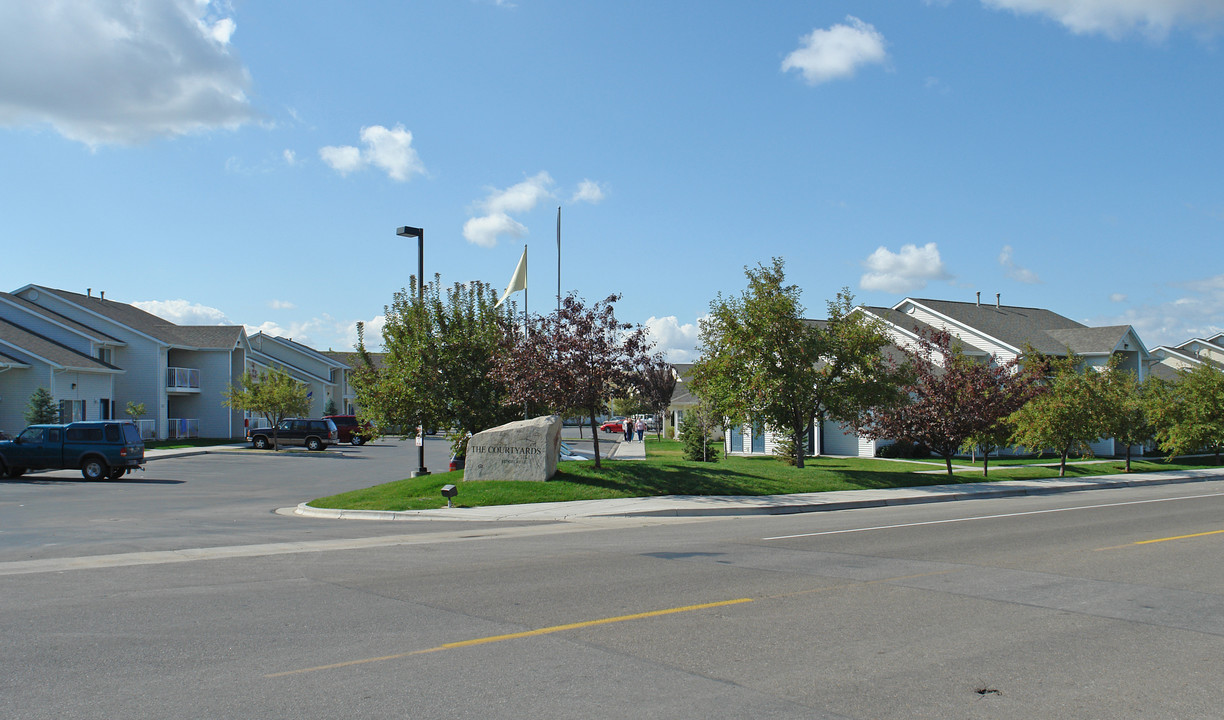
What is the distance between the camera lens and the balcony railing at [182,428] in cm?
4912

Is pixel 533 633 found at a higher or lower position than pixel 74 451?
lower

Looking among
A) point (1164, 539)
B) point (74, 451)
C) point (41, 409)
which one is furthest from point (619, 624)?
point (41, 409)

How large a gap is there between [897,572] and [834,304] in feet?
55.2

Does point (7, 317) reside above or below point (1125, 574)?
above

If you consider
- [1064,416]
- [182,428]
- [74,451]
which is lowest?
[74,451]

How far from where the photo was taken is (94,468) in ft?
88.3

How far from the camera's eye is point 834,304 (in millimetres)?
26125

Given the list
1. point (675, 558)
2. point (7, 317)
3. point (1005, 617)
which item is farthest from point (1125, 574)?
point (7, 317)

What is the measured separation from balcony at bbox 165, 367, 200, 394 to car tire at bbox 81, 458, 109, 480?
22871 millimetres

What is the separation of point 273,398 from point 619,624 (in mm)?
39410

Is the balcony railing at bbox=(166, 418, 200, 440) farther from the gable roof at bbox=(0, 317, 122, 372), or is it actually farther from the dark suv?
the dark suv

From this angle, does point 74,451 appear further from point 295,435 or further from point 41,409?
point 295,435

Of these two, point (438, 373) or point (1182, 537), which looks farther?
point (438, 373)

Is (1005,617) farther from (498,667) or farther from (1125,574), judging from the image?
(498,667)
